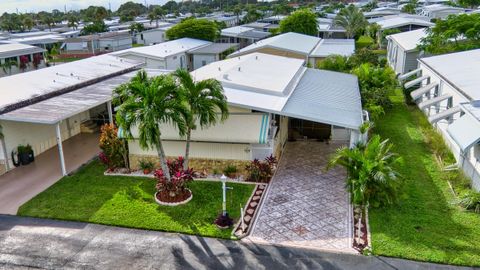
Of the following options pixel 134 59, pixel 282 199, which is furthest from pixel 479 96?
pixel 134 59

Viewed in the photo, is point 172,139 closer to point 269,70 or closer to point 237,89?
point 237,89

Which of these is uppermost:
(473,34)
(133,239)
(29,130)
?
(473,34)

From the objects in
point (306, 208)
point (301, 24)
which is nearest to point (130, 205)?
point (306, 208)

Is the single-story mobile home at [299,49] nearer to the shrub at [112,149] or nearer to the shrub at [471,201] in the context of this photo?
the shrub at [112,149]

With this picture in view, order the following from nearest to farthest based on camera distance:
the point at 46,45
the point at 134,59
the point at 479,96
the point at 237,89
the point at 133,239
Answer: the point at 133,239 < the point at 479,96 < the point at 237,89 < the point at 134,59 < the point at 46,45

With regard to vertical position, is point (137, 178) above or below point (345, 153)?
below

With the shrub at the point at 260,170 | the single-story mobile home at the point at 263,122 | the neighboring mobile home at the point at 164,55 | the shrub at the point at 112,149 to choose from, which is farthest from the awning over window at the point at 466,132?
the neighboring mobile home at the point at 164,55

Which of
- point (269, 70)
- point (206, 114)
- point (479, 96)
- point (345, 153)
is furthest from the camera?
point (269, 70)
